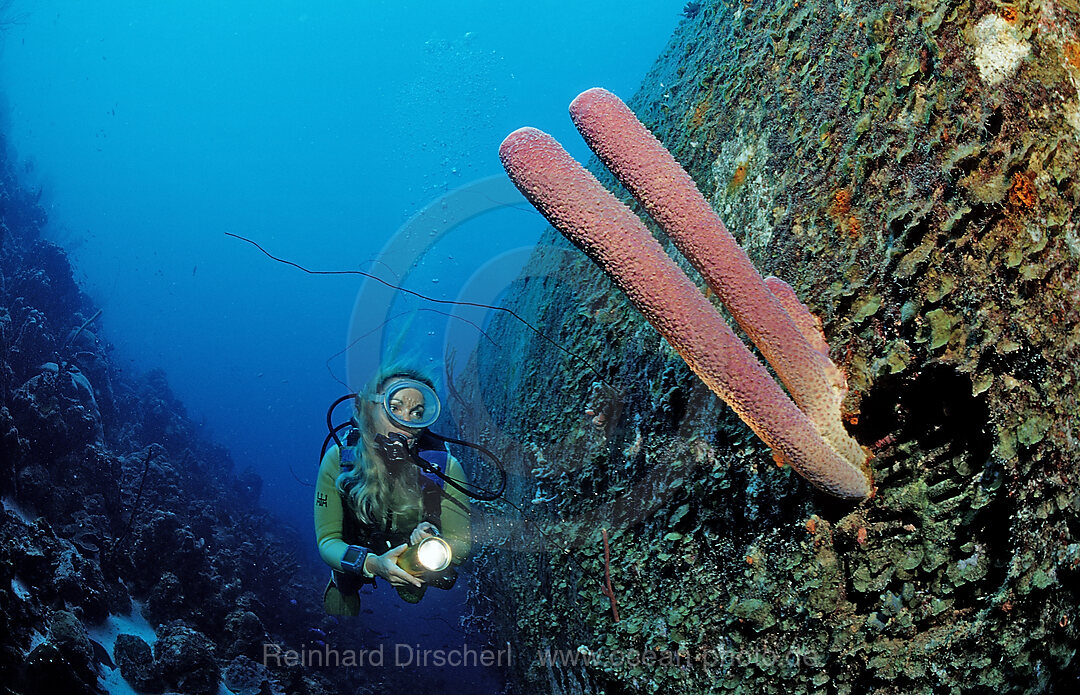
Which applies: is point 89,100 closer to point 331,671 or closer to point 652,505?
point 331,671

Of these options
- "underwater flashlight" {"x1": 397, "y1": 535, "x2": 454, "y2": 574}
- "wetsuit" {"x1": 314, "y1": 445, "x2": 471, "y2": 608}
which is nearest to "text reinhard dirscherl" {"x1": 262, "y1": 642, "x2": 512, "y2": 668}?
"wetsuit" {"x1": 314, "y1": 445, "x2": 471, "y2": 608}

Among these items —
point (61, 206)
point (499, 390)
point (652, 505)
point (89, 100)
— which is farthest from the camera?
point (89, 100)

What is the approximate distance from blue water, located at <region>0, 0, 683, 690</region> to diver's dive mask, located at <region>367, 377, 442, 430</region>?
A: 148ft

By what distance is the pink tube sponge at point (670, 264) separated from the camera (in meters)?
1.04

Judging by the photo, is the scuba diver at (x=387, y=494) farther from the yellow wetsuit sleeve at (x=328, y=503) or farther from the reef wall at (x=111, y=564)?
the reef wall at (x=111, y=564)

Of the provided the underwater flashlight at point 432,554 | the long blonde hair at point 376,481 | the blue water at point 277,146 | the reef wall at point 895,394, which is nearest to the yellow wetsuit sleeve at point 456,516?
the long blonde hair at point 376,481

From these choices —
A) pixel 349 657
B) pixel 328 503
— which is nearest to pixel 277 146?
pixel 349 657

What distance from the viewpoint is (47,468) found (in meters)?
7.12

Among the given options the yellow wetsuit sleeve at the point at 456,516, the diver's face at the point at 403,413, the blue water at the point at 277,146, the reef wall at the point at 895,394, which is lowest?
the reef wall at the point at 895,394

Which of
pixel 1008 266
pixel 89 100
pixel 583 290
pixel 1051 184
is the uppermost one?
pixel 89 100

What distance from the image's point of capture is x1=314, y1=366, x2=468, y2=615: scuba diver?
3598 millimetres

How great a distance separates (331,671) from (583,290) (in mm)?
7128

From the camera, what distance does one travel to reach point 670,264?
1093 millimetres

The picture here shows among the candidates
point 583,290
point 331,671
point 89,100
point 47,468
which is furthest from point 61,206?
point 583,290
